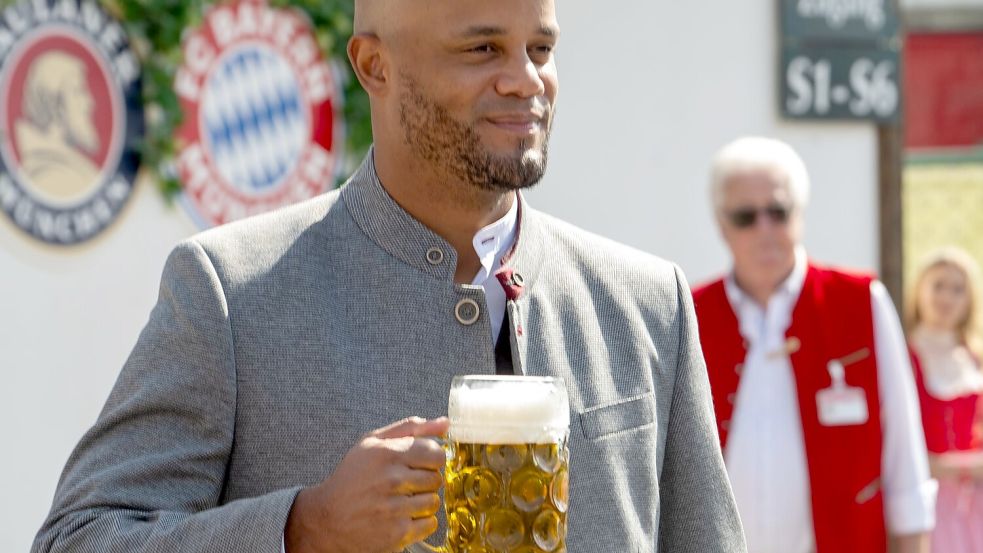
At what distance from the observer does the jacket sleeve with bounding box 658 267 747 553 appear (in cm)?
227

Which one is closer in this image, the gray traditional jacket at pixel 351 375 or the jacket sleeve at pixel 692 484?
the gray traditional jacket at pixel 351 375

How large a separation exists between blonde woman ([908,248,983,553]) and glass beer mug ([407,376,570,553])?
15.4 feet

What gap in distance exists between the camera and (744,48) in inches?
249

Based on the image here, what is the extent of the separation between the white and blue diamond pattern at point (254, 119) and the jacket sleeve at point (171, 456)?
105 inches

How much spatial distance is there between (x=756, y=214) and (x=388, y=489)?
288 centimetres

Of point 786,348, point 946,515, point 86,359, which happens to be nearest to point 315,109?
point 86,359

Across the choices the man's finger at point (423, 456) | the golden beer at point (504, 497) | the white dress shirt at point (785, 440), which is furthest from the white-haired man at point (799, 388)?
the man's finger at point (423, 456)

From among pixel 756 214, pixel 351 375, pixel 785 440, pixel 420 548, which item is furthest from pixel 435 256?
pixel 756 214

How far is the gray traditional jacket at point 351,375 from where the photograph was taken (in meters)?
1.97

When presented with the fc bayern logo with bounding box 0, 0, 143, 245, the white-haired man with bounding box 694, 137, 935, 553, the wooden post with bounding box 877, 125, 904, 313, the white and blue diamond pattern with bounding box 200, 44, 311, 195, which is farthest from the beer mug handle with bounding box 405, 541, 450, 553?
the wooden post with bounding box 877, 125, 904, 313

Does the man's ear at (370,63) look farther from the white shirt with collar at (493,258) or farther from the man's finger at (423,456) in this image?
the man's finger at (423,456)

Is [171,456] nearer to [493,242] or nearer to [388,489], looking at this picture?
[388,489]

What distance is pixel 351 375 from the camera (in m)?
2.09

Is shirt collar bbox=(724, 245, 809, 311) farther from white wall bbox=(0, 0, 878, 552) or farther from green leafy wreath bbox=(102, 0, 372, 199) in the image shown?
green leafy wreath bbox=(102, 0, 372, 199)
